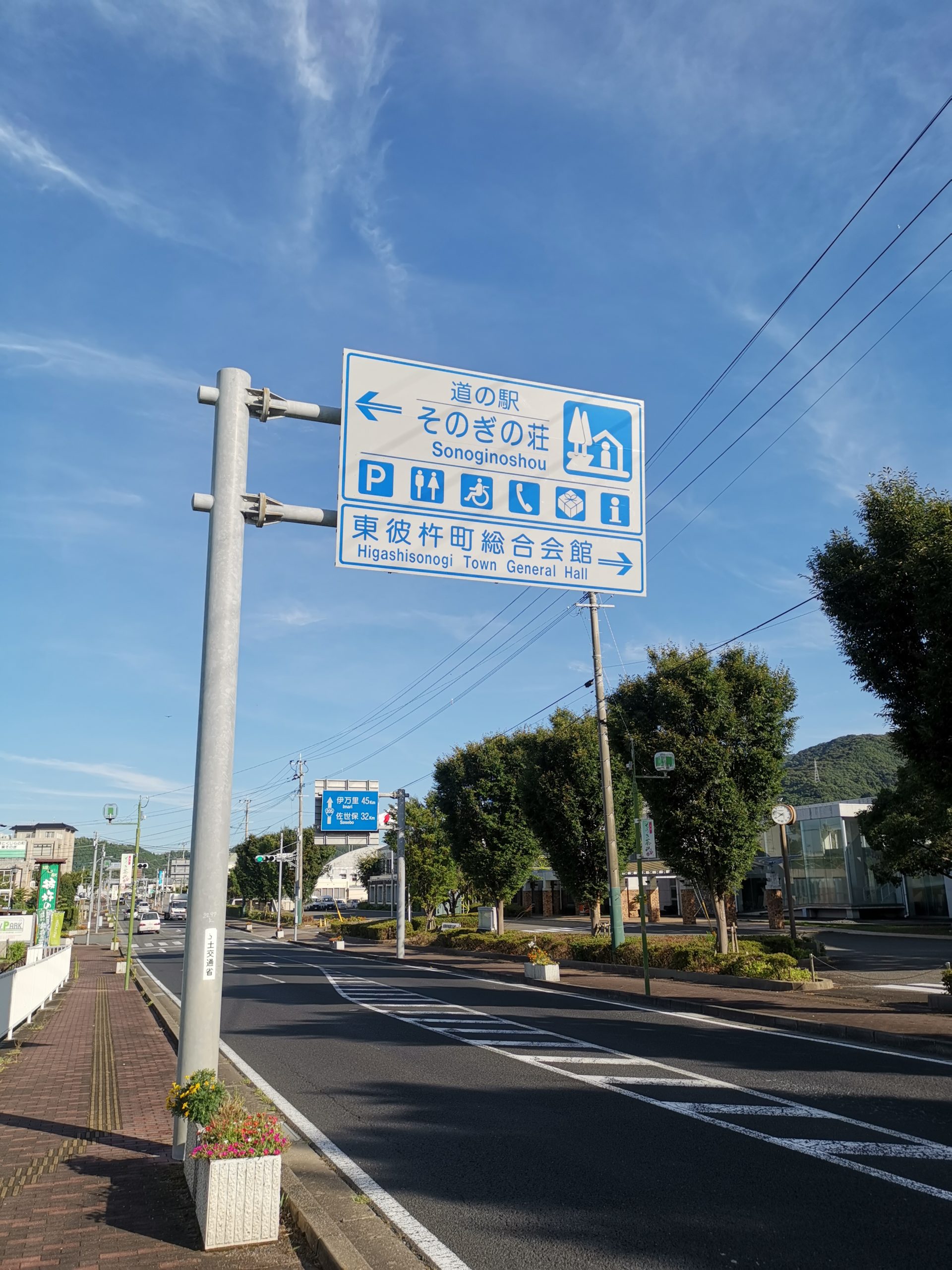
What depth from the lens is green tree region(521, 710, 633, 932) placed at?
1147 inches

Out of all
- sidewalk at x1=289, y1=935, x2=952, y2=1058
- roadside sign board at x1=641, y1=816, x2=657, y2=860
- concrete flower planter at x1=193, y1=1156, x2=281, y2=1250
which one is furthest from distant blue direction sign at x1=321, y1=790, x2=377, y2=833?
concrete flower planter at x1=193, y1=1156, x2=281, y2=1250


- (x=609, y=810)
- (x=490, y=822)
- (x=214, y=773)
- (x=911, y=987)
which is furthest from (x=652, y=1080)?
(x=490, y=822)

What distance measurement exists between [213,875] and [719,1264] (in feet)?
13.2

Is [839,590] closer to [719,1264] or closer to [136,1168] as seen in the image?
[719,1264]

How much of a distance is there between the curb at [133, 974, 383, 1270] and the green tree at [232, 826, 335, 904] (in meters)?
63.2

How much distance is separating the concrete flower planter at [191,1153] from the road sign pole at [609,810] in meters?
18.9

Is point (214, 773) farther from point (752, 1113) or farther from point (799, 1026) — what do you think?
point (799, 1026)

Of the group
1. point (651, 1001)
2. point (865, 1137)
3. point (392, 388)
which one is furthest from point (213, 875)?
point (651, 1001)

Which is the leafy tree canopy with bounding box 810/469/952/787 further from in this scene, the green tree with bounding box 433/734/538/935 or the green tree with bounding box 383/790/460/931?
the green tree with bounding box 383/790/460/931

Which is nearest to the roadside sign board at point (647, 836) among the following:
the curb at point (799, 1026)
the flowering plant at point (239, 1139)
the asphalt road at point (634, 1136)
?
the curb at point (799, 1026)

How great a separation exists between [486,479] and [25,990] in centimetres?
1404

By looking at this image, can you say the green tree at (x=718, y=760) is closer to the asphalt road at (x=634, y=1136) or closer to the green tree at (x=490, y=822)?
the asphalt road at (x=634, y=1136)

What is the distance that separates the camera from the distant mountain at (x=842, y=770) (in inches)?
3999

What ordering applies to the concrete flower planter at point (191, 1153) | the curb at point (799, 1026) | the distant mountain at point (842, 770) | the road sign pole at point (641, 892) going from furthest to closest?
1. the distant mountain at point (842, 770)
2. the road sign pole at point (641, 892)
3. the curb at point (799, 1026)
4. the concrete flower planter at point (191, 1153)
